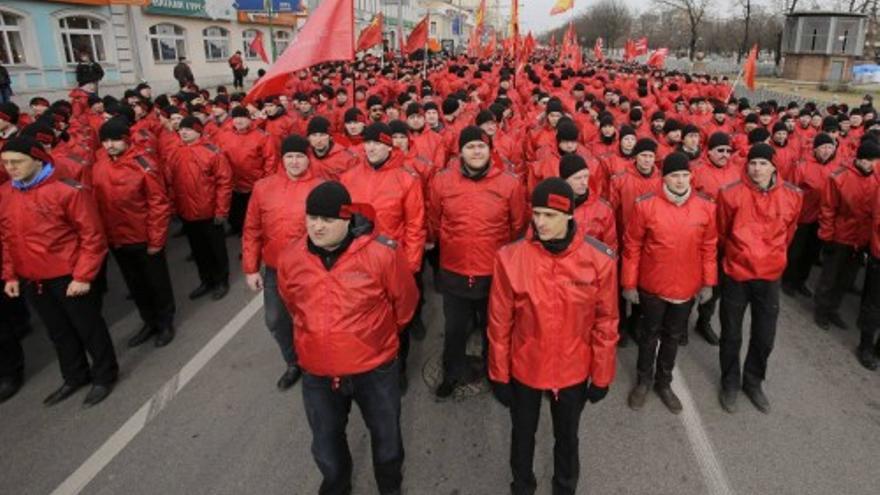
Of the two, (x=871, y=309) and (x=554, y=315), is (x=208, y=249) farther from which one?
(x=871, y=309)

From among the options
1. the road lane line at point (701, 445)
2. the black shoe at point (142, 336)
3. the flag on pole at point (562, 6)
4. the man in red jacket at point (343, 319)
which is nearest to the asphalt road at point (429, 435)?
the road lane line at point (701, 445)

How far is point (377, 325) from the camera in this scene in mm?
3361

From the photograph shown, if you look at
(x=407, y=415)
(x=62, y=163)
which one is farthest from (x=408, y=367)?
(x=62, y=163)

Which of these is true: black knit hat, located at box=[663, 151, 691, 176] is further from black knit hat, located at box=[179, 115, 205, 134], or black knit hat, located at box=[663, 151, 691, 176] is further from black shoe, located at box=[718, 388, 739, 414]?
black knit hat, located at box=[179, 115, 205, 134]

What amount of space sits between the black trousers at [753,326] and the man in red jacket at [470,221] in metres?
1.80

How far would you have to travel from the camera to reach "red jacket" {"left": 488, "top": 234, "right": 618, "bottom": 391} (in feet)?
10.5

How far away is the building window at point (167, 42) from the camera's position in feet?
84.5

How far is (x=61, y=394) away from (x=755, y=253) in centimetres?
578

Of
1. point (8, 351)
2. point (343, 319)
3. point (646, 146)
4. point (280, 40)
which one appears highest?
point (280, 40)

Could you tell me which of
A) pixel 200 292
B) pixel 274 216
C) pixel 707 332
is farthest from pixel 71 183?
pixel 707 332

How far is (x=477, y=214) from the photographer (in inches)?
183

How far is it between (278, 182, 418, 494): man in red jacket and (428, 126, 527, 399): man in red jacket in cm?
114

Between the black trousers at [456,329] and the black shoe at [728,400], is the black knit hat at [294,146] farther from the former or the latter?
the black shoe at [728,400]

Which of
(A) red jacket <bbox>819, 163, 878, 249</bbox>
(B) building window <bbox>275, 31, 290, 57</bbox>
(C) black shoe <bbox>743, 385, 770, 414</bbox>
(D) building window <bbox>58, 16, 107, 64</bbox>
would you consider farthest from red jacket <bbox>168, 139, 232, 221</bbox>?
(B) building window <bbox>275, 31, 290, 57</bbox>
